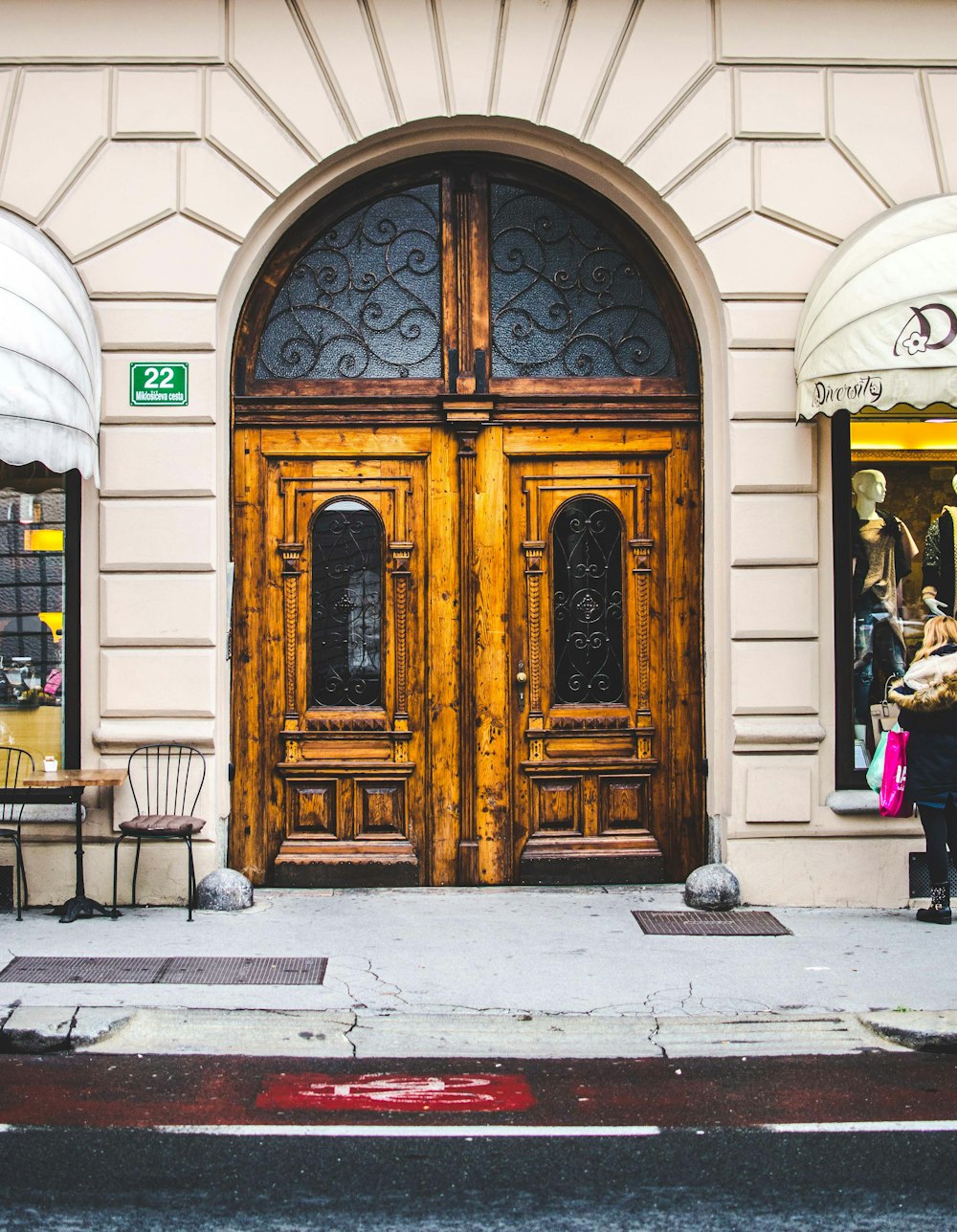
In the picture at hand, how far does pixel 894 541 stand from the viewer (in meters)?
9.26

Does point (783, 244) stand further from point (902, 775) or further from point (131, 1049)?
point (131, 1049)

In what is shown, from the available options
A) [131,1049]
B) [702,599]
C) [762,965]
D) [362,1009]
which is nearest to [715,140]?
[702,599]

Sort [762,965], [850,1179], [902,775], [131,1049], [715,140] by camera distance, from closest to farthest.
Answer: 1. [850,1179]
2. [131,1049]
3. [762,965]
4. [902,775]
5. [715,140]

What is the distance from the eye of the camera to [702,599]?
9305 mm

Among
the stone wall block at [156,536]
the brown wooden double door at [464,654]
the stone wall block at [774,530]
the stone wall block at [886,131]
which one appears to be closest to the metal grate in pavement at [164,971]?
the brown wooden double door at [464,654]

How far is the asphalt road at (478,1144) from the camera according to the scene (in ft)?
14.7

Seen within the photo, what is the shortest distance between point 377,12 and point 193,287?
219 centimetres

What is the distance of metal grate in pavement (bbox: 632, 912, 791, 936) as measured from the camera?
26.8 feet

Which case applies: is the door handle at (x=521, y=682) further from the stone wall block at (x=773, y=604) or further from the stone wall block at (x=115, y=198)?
the stone wall block at (x=115, y=198)

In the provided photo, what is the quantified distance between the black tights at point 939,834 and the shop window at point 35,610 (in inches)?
221

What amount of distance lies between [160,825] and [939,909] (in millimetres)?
4861

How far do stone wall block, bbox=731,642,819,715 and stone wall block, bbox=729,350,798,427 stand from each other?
1.55 m

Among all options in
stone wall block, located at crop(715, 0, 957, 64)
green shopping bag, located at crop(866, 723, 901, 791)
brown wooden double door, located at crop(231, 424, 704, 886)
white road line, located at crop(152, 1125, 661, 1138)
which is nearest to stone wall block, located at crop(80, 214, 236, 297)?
brown wooden double door, located at crop(231, 424, 704, 886)

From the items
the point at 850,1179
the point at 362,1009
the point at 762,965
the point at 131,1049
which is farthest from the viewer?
the point at 762,965
